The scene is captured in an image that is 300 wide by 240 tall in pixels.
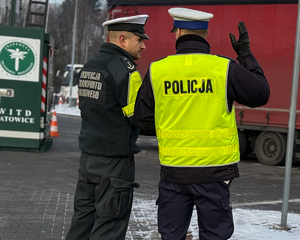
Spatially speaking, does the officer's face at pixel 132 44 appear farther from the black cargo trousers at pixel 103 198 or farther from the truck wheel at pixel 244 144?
the truck wheel at pixel 244 144

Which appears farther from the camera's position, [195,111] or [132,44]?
[132,44]

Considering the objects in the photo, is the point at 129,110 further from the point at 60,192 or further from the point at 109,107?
the point at 60,192

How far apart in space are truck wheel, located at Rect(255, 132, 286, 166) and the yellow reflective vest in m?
10.3

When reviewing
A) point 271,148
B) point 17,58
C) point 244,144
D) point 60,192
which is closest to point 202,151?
point 60,192

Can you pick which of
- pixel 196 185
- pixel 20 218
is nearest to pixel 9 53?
pixel 20 218

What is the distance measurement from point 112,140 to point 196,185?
3.07 feet

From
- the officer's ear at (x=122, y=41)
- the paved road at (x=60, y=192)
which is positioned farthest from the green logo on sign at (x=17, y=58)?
the officer's ear at (x=122, y=41)

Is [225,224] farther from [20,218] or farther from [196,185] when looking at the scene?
[20,218]

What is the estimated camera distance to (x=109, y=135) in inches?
184

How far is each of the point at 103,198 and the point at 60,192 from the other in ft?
14.9

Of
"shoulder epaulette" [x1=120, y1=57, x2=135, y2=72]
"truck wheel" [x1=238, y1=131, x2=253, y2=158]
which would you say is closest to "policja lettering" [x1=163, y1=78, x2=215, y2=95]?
Answer: "shoulder epaulette" [x1=120, y1=57, x2=135, y2=72]

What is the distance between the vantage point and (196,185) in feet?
12.9

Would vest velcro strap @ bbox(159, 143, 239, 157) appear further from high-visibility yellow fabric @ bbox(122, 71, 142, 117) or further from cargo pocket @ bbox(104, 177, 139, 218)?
cargo pocket @ bbox(104, 177, 139, 218)

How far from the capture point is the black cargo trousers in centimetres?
461
